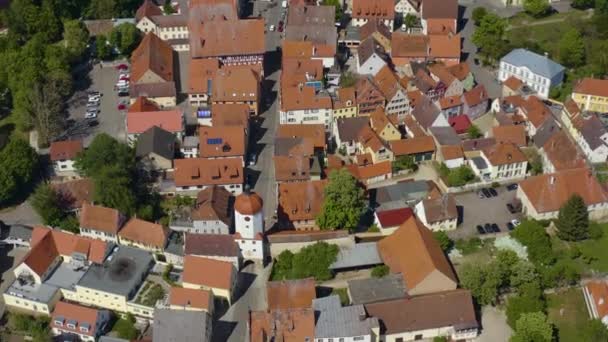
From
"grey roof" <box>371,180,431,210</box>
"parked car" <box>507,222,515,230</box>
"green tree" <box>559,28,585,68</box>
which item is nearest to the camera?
"parked car" <box>507,222,515,230</box>

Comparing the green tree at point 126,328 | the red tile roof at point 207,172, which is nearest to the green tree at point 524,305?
the red tile roof at point 207,172

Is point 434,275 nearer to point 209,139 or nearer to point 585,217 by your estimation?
point 585,217

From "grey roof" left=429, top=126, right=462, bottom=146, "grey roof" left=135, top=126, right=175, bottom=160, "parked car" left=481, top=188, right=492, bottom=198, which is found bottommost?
"parked car" left=481, top=188, right=492, bottom=198

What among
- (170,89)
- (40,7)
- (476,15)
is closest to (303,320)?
(170,89)

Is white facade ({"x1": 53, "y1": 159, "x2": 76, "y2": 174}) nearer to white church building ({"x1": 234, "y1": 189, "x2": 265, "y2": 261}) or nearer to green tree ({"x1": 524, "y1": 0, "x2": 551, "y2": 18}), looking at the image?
white church building ({"x1": 234, "y1": 189, "x2": 265, "y2": 261})

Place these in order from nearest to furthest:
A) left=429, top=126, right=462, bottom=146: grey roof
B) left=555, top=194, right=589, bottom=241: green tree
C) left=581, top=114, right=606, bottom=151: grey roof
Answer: left=555, top=194, right=589, bottom=241: green tree
left=581, top=114, right=606, bottom=151: grey roof
left=429, top=126, right=462, bottom=146: grey roof

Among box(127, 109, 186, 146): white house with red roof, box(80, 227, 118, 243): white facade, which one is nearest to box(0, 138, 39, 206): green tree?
box(80, 227, 118, 243): white facade

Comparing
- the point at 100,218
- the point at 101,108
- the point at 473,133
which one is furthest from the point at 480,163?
the point at 101,108
